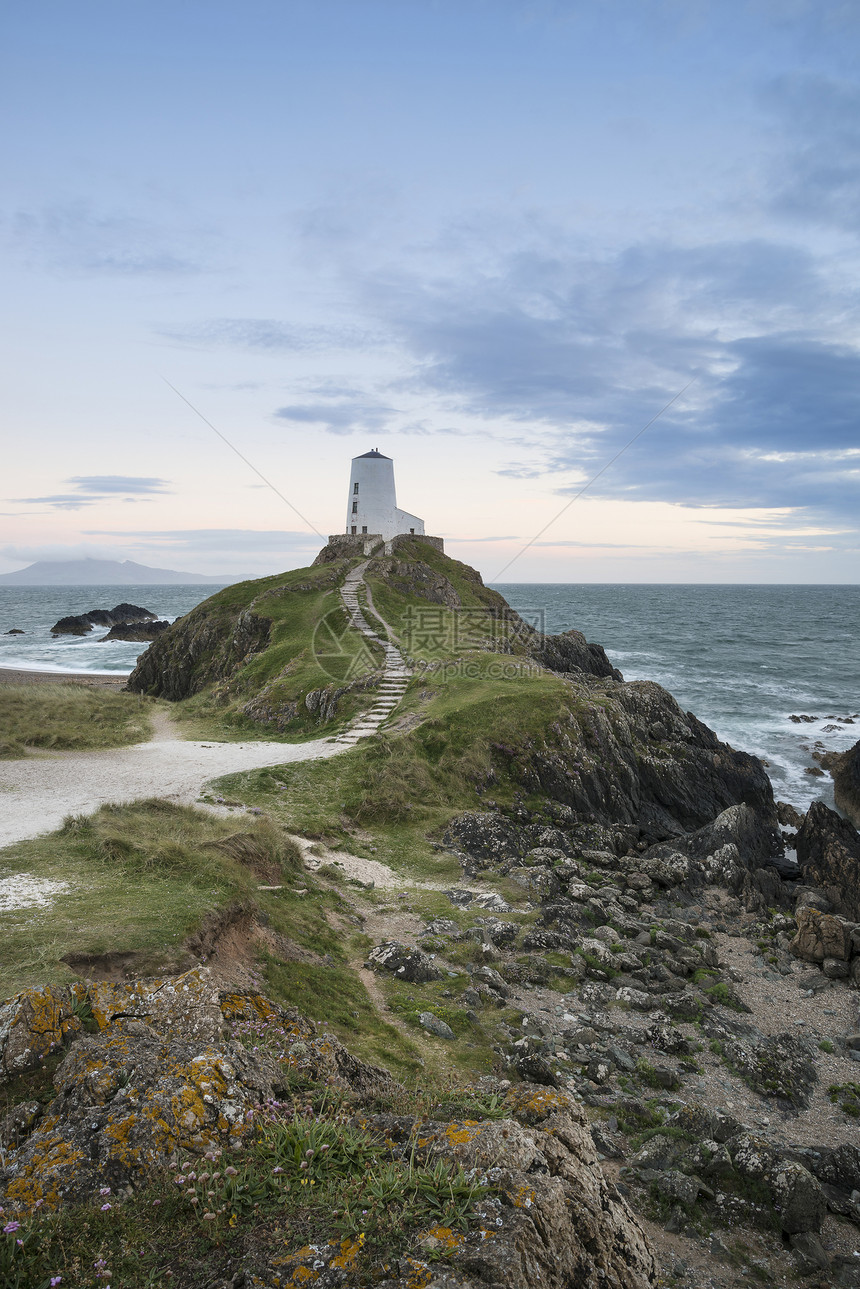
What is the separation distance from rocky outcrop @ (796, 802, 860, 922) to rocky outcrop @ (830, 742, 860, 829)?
7642 millimetres

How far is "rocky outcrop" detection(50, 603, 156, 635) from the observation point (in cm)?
10106

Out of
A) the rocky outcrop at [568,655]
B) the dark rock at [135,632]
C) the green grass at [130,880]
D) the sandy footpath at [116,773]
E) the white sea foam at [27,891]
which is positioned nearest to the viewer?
the green grass at [130,880]

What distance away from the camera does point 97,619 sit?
357 feet

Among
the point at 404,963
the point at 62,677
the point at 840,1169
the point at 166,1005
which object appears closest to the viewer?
the point at 166,1005

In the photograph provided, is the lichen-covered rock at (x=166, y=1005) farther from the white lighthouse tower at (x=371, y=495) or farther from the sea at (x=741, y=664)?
the white lighthouse tower at (x=371, y=495)

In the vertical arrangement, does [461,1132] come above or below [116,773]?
above

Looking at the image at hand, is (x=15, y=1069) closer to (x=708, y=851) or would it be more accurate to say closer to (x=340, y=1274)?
(x=340, y=1274)

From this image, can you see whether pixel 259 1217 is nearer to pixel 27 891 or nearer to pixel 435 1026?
pixel 435 1026

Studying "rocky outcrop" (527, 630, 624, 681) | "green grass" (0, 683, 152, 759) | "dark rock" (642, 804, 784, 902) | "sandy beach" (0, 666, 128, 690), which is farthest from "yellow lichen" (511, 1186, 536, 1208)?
"sandy beach" (0, 666, 128, 690)

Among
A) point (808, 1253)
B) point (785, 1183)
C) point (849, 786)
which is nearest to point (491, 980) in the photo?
point (785, 1183)

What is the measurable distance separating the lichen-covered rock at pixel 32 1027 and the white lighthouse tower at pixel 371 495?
67409 millimetres

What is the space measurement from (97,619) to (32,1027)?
115370 mm

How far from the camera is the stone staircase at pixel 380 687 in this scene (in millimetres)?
27578

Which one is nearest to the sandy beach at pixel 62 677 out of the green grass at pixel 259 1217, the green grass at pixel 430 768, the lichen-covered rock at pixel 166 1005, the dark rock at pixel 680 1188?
the green grass at pixel 430 768
